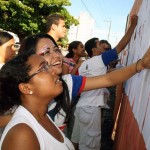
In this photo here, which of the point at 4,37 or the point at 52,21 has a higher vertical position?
the point at 52,21

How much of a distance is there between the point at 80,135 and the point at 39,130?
2.41 metres

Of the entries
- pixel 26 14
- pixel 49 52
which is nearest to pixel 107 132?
pixel 49 52

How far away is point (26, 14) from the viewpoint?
2062 centimetres

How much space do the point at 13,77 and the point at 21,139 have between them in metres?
0.45

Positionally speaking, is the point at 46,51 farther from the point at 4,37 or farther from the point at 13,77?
the point at 4,37

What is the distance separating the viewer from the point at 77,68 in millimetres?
3797

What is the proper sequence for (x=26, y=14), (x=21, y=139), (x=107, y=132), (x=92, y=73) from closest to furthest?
(x=21, y=139), (x=92, y=73), (x=107, y=132), (x=26, y=14)

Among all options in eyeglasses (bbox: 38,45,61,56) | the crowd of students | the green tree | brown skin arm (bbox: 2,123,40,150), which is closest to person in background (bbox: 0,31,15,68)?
the crowd of students

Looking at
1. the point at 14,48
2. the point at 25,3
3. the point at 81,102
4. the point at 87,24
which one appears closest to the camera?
the point at 14,48

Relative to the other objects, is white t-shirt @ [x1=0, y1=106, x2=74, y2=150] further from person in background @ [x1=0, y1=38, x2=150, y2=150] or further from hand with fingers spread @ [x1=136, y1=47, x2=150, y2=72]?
hand with fingers spread @ [x1=136, y1=47, x2=150, y2=72]

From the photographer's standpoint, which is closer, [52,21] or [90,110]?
[52,21]

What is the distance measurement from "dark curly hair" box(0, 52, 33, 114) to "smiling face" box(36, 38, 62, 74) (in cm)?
32

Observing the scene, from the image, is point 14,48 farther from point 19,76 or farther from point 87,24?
point 87,24

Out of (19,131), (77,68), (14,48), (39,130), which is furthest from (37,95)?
(77,68)
